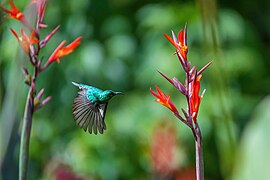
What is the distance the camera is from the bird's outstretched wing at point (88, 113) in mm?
388

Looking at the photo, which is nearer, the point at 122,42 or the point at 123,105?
the point at 123,105

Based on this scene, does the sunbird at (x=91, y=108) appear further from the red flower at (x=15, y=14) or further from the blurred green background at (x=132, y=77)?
the blurred green background at (x=132, y=77)

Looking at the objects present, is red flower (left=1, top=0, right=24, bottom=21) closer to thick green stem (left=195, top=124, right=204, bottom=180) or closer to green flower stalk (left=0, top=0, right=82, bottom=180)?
green flower stalk (left=0, top=0, right=82, bottom=180)

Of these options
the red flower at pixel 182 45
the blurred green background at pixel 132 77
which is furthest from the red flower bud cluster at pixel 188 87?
the blurred green background at pixel 132 77

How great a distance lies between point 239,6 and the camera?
288 centimetres

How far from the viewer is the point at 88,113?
0.41 m

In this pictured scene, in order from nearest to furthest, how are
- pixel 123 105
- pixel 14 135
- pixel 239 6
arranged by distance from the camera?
pixel 14 135 → pixel 123 105 → pixel 239 6

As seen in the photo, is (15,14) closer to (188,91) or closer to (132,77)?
(188,91)

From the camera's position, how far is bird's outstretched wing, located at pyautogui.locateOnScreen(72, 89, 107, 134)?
0.39 metres

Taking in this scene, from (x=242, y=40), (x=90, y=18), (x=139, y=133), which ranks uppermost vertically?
(x=90, y=18)

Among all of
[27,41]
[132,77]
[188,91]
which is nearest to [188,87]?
[188,91]

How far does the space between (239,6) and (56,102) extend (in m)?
0.91

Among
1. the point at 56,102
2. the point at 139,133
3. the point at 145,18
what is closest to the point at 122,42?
the point at 145,18

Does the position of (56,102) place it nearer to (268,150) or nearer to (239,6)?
(239,6)
